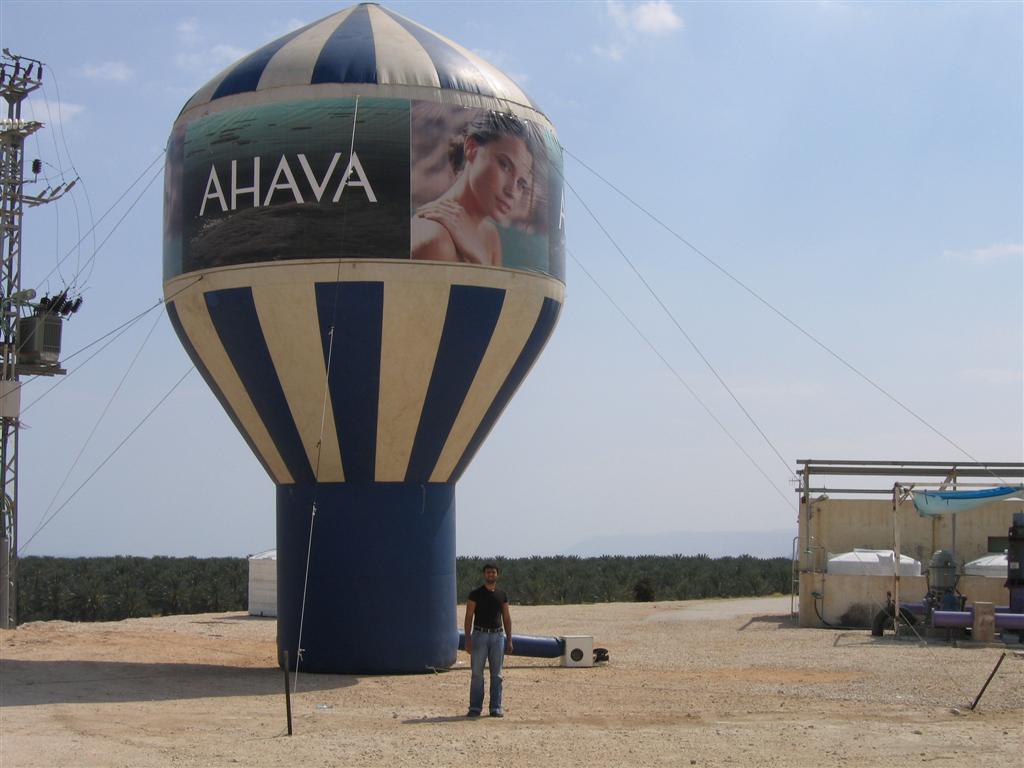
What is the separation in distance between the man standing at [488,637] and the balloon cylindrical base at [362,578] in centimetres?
316

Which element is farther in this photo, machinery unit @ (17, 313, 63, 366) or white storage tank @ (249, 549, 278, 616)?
white storage tank @ (249, 549, 278, 616)

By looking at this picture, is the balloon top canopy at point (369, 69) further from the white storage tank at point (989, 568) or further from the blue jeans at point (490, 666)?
the white storage tank at point (989, 568)

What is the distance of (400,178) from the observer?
15.9m

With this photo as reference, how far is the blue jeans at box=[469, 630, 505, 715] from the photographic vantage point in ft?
43.4

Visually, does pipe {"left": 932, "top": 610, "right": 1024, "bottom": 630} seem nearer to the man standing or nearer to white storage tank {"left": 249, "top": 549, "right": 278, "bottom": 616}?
the man standing

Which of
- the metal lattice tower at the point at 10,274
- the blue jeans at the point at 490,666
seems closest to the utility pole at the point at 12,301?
the metal lattice tower at the point at 10,274

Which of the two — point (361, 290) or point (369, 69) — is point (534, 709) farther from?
point (369, 69)

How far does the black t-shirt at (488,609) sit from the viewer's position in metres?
13.5

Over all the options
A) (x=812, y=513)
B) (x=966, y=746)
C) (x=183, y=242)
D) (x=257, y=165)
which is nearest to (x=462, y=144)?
(x=257, y=165)

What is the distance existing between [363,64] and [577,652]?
28.1 ft

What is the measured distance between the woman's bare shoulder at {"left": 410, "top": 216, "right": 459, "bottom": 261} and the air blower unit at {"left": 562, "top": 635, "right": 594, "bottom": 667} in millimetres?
5865

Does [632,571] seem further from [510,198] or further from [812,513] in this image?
[510,198]

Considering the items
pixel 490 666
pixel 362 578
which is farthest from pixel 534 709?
pixel 362 578

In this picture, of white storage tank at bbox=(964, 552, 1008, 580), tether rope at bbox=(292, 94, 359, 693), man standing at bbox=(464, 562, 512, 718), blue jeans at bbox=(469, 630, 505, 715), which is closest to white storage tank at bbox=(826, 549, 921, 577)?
white storage tank at bbox=(964, 552, 1008, 580)
